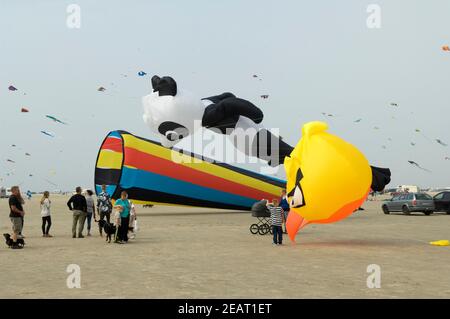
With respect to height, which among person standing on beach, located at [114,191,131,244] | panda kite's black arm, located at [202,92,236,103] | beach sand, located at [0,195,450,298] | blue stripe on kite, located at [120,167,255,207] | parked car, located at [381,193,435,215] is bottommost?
beach sand, located at [0,195,450,298]

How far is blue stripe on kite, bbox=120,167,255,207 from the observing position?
2597 cm

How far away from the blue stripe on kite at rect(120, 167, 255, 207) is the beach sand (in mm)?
9248

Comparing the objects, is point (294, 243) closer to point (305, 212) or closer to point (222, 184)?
point (305, 212)

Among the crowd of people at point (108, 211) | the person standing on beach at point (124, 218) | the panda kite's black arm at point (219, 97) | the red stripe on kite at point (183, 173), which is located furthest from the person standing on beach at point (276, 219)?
the red stripe on kite at point (183, 173)

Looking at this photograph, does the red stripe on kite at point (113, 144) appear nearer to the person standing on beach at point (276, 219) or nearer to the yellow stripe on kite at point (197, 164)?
the yellow stripe on kite at point (197, 164)

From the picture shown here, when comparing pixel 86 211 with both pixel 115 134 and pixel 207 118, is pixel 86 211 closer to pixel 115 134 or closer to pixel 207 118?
pixel 207 118

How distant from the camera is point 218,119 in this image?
18078mm

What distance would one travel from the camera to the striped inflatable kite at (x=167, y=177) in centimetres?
2612

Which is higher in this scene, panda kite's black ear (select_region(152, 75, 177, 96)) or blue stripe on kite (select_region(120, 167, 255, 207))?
panda kite's black ear (select_region(152, 75, 177, 96))

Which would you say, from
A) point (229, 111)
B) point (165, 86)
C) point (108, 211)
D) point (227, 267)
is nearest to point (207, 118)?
point (229, 111)

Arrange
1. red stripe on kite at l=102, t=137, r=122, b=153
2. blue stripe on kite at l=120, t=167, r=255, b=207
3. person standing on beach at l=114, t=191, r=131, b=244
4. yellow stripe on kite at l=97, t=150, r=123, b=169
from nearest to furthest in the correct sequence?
person standing on beach at l=114, t=191, r=131, b=244, blue stripe on kite at l=120, t=167, r=255, b=207, yellow stripe on kite at l=97, t=150, r=123, b=169, red stripe on kite at l=102, t=137, r=122, b=153

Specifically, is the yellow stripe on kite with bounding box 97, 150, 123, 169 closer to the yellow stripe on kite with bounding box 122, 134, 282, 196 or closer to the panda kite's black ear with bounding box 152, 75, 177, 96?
the yellow stripe on kite with bounding box 122, 134, 282, 196

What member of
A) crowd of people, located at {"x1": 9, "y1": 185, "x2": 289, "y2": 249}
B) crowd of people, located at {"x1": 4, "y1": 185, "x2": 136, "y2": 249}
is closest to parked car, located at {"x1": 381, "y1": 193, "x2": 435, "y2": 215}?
crowd of people, located at {"x1": 9, "y1": 185, "x2": 289, "y2": 249}

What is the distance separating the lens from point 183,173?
27406 millimetres
